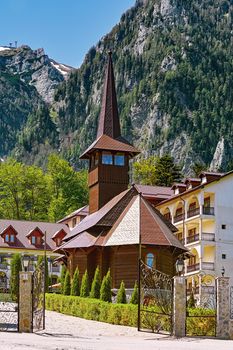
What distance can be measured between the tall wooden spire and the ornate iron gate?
31.0 metres

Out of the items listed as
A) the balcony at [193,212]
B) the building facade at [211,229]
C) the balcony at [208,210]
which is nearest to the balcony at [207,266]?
the building facade at [211,229]

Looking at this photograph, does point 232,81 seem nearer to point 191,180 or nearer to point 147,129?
point 147,129

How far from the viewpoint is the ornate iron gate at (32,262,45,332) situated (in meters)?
27.7

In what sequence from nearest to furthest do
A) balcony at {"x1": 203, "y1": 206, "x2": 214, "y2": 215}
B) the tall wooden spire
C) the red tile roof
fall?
1. the tall wooden spire
2. balcony at {"x1": 203, "y1": 206, "x2": 214, "y2": 215}
3. the red tile roof

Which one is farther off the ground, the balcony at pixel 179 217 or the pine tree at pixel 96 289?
the balcony at pixel 179 217

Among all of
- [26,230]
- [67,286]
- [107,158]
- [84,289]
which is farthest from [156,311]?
[26,230]

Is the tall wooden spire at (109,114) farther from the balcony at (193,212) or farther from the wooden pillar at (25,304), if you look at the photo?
the wooden pillar at (25,304)

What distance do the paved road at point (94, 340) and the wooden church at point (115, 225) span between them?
9390 millimetres

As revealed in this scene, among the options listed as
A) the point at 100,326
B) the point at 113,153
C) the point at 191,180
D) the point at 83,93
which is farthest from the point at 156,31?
the point at 100,326

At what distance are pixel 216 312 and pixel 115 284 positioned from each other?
19.6 meters

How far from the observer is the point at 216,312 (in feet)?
93.2

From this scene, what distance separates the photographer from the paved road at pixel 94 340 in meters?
21.8

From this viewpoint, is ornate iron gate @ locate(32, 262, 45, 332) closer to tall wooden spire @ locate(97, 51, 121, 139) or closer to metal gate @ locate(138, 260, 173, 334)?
metal gate @ locate(138, 260, 173, 334)

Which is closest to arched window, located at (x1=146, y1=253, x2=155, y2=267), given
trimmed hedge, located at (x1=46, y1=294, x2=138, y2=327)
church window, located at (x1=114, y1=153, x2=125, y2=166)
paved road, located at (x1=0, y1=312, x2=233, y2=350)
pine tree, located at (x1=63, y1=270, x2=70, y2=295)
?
pine tree, located at (x1=63, y1=270, x2=70, y2=295)
